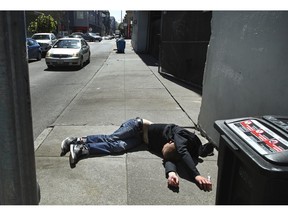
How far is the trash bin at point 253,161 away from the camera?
1.73 metres

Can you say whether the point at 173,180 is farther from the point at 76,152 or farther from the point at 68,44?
the point at 68,44

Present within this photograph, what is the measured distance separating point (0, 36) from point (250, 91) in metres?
3.03

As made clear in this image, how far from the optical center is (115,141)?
4.46 m

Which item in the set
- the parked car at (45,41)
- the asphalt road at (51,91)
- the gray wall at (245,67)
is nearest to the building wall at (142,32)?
the parked car at (45,41)

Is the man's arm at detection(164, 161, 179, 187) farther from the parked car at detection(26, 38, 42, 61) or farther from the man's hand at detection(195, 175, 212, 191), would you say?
the parked car at detection(26, 38, 42, 61)

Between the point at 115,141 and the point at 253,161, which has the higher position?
the point at 253,161

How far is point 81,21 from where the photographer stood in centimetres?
8381

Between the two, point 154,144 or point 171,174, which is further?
point 154,144

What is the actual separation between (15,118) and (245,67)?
311cm

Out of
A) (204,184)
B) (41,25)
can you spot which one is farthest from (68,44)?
(41,25)

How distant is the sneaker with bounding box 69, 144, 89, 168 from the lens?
4.08m

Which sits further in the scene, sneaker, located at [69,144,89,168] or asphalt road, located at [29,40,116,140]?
asphalt road, located at [29,40,116,140]

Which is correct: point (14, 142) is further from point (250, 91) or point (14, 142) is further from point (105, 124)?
point (105, 124)

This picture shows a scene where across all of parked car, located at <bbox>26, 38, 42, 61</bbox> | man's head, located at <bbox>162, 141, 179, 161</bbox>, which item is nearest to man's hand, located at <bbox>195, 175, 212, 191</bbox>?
man's head, located at <bbox>162, 141, 179, 161</bbox>
